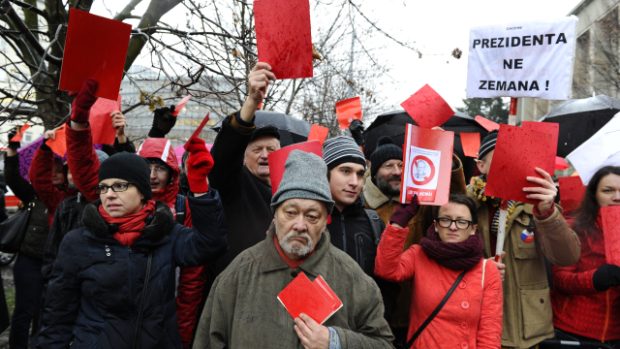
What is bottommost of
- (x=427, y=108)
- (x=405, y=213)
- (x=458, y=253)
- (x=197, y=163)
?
(x=458, y=253)

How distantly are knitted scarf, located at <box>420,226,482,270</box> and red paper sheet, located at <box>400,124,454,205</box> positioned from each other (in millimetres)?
252

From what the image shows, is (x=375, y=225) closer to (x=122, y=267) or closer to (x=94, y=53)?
(x=122, y=267)

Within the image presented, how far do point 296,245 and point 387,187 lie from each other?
1.66 meters

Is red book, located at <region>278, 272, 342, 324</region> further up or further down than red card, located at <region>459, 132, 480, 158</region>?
further down

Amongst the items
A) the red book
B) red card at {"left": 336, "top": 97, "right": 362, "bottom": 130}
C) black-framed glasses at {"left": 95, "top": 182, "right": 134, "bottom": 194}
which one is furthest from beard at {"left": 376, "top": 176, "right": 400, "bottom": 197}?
red card at {"left": 336, "top": 97, "right": 362, "bottom": 130}

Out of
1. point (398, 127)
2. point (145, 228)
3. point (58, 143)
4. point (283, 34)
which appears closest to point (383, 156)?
point (283, 34)

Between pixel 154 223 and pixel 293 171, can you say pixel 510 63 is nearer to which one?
pixel 293 171

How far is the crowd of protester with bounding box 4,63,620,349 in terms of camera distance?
2332 millimetres

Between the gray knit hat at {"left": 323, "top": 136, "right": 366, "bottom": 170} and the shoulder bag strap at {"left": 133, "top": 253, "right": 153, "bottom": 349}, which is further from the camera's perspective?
the gray knit hat at {"left": 323, "top": 136, "right": 366, "bottom": 170}

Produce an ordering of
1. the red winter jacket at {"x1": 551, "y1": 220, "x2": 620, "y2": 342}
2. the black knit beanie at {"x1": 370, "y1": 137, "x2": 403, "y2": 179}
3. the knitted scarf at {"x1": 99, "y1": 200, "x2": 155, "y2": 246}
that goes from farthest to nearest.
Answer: the black knit beanie at {"x1": 370, "y1": 137, "x2": 403, "y2": 179}
the red winter jacket at {"x1": 551, "y1": 220, "x2": 620, "y2": 342}
the knitted scarf at {"x1": 99, "y1": 200, "x2": 155, "y2": 246}

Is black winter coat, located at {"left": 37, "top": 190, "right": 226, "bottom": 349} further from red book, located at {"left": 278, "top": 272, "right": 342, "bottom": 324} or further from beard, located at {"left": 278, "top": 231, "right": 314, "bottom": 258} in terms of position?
red book, located at {"left": 278, "top": 272, "right": 342, "bottom": 324}

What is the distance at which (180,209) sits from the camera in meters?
3.73

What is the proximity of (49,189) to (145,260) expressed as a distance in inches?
78.3

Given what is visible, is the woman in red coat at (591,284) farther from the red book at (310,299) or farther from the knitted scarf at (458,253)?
the red book at (310,299)
